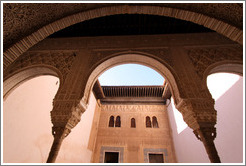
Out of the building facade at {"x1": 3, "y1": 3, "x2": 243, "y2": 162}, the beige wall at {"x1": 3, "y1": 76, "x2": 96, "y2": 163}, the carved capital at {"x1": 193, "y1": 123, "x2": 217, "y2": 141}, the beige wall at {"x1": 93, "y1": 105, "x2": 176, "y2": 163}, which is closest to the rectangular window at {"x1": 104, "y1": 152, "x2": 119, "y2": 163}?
the beige wall at {"x1": 93, "y1": 105, "x2": 176, "y2": 163}

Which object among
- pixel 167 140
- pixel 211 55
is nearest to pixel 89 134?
pixel 167 140


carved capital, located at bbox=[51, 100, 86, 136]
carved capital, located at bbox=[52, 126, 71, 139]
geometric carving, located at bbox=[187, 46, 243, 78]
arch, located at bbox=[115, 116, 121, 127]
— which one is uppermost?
arch, located at bbox=[115, 116, 121, 127]

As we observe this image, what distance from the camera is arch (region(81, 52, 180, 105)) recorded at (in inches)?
101

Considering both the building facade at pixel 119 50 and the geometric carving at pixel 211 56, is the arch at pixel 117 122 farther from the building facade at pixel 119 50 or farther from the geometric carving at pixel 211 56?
the geometric carving at pixel 211 56

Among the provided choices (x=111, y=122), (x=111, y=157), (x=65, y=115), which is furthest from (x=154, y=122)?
(x=65, y=115)

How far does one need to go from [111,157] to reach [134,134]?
164cm

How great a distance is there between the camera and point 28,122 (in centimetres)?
319

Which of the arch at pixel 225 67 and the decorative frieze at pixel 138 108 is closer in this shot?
the arch at pixel 225 67

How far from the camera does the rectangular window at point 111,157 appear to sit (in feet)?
20.9

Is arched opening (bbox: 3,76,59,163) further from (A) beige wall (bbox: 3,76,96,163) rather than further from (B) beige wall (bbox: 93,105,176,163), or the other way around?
(B) beige wall (bbox: 93,105,176,163)

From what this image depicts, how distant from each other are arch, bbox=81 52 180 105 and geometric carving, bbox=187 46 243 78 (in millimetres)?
552

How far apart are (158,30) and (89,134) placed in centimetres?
554

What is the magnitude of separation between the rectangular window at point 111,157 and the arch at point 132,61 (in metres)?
5.28

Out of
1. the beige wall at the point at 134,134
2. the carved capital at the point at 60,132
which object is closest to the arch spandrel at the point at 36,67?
the carved capital at the point at 60,132
